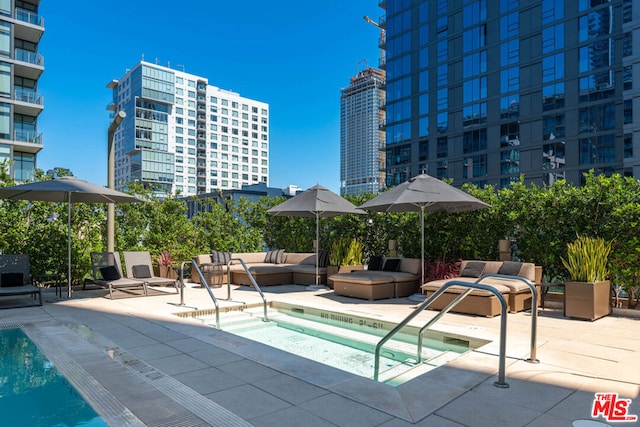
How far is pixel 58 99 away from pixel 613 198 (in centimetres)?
4955

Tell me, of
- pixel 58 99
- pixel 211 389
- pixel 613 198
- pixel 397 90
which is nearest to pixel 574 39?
pixel 397 90

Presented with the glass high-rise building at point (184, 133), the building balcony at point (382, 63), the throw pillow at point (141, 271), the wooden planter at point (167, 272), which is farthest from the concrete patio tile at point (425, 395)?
the glass high-rise building at point (184, 133)

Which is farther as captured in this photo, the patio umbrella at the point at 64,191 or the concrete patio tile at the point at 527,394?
the patio umbrella at the point at 64,191

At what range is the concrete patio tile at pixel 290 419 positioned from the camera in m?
2.82

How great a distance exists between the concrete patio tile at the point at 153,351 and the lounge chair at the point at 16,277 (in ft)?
12.4

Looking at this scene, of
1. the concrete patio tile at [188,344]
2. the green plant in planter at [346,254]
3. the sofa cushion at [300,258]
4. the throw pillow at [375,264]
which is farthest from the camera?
the sofa cushion at [300,258]

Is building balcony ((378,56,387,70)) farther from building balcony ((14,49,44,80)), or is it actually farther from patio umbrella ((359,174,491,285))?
patio umbrella ((359,174,491,285))

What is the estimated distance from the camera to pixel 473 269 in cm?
765

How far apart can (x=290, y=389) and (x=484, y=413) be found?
146 centimetres

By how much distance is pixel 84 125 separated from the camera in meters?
47.7

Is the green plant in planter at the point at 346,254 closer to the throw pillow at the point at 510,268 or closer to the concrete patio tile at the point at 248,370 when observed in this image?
the throw pillow at the point at 510,268

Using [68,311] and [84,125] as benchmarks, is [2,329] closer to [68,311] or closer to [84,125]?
[68,311]

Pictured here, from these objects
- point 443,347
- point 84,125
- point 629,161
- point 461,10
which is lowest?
point 443,347

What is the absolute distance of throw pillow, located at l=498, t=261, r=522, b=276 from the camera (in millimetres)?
7086
